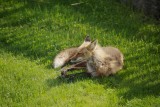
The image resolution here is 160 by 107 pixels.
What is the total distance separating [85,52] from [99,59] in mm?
373

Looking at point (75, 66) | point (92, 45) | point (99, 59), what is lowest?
point (75, 66)

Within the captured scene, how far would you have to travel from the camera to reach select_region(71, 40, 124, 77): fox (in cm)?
845

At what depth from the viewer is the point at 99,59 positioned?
8523 millimetres

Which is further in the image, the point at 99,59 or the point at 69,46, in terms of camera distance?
the point at 69,46

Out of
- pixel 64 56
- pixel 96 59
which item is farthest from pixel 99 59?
pixel 64 56

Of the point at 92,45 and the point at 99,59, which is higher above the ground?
the point at 92,45

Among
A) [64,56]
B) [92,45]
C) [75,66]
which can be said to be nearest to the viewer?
[92,45]

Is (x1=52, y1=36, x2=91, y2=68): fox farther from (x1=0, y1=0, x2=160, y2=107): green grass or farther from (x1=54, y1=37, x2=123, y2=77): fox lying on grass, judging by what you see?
(x1=0, y1=0, x2=160, y2=107): green grass

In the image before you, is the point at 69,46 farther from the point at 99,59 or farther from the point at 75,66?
the point at 99,59

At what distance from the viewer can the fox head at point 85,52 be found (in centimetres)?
864

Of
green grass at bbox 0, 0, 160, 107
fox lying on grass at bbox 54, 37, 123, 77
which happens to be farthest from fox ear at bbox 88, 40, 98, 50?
green grass at bbox 0, 0, 160, 107

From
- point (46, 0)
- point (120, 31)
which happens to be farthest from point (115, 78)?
point (46, 0)

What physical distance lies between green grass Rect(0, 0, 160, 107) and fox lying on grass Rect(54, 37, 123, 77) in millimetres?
171

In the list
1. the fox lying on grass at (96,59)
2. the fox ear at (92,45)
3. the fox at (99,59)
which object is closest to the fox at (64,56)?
the fox lying on grass at (96,59)
